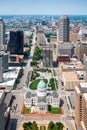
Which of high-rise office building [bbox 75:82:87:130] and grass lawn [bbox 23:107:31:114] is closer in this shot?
high-rise office building [bbox 75:82:87:130]

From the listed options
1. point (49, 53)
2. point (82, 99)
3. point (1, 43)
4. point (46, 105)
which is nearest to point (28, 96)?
point (46, 105)

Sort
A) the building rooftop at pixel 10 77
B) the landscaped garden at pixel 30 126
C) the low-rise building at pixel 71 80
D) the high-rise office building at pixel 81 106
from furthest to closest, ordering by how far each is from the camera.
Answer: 1. the building rooftop at pixel 10 77
2. the low-rise building at pixel 71 80
3. the landscaped garden at pixel 30 126
4. the high-rise office building at pixel 81 106

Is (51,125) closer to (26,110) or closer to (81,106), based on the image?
(81,106)

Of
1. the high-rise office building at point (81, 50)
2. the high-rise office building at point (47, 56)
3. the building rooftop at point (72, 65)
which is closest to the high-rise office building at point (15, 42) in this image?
the high-rise office building at point (47, 56)

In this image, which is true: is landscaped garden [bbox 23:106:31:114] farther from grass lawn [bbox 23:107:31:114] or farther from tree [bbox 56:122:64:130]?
tree [bbox 56:122:64:130]

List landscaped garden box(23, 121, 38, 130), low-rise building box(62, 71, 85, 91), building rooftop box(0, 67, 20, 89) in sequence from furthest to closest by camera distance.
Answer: building rooftop box(0, 67, 20, 89) < low-rise building box(62, 71, 85, 91) < landscaped garden box(23, 121, 38, 130)

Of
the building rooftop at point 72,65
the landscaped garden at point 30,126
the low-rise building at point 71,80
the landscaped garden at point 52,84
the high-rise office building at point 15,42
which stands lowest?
the landscaped garden at point 52,84

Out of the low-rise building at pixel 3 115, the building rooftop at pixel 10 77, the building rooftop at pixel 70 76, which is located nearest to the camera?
the low-rise building at pixel 3 115

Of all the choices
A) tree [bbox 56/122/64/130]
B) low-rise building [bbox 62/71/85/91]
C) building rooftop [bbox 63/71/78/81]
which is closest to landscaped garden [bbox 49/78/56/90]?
low-rise building [bbox 62/71/85/91]

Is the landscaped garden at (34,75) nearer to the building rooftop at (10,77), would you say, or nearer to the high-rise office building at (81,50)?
the building rooftop at (10,77)
